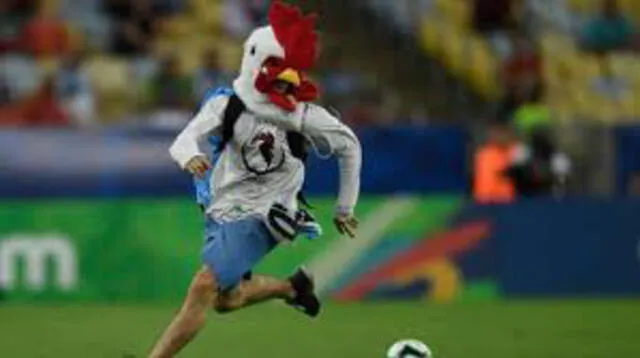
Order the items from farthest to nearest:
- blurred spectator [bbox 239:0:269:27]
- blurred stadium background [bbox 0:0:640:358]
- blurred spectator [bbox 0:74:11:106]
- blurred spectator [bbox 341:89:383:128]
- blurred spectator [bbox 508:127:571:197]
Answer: blurred spectator [bbox 239:0:269:27] → blurred spectator [bbox 341:89:383:128] → blurred spectator [bbox 0:74:11:106] → blurred spectator [bbox 508:127:571:197] → blurred stadium background [bbox 0:0:640:358]

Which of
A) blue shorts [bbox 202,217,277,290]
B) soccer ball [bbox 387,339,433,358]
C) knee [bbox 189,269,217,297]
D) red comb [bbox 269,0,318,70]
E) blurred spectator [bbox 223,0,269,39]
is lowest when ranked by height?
soccer ball [bbox 387,339,433,358]

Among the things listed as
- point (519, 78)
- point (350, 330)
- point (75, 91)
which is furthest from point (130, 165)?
point (519, 78)

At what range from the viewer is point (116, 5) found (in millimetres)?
24625

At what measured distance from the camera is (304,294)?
14.0 m

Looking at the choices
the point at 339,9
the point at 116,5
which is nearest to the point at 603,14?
the point at 339,9

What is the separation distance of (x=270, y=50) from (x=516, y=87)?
40.1ft

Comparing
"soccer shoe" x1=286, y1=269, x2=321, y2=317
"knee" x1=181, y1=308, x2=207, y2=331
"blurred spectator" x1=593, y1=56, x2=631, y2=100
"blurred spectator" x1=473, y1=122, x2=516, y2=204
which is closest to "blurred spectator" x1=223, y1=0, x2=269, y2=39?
"blurred spectator" x1=473, y1=122, x2=516, y2=204

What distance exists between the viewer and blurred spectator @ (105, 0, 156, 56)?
24.2 metres

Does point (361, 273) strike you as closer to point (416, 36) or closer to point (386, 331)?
point (386, 331)

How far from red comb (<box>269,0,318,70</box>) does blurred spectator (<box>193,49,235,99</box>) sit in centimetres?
1026

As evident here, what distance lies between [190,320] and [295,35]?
5.71ft

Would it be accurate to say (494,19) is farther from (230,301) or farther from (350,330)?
(230,301)

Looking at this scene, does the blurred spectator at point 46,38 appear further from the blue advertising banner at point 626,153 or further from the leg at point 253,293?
the leg at point 253,293

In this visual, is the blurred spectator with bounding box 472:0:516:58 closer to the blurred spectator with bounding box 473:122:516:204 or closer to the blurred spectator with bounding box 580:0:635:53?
the blurred spectator with bounding box 580:0:635:53
